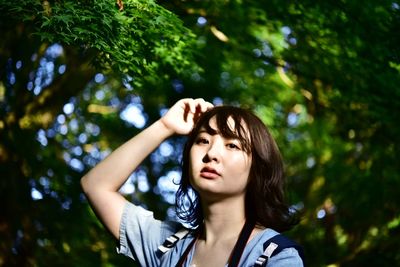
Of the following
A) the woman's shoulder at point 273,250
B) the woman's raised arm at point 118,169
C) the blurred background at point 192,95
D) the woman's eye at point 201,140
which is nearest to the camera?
the woman's shoulder at point 273,250

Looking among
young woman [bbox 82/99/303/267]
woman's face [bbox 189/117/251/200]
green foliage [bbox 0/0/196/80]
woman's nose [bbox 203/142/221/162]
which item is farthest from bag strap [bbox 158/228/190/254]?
green foliage [bbox 0/0/196/80]

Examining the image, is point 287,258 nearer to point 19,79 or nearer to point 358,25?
point 358,25

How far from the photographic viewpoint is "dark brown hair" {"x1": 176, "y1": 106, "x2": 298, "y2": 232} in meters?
2.09

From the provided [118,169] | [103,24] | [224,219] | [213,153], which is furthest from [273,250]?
[103,24]

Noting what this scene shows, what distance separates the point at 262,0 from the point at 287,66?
97 cm

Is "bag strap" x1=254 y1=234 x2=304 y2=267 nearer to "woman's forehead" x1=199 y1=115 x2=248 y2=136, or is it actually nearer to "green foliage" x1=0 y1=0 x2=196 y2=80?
"woman's forehead" x1=199 y1=115 x2=248 y2=136

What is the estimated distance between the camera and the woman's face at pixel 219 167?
2.01 meters

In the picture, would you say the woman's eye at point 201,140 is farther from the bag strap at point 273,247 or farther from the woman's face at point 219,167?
the bag strap at point 273,247

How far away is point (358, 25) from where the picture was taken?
4.81 meters

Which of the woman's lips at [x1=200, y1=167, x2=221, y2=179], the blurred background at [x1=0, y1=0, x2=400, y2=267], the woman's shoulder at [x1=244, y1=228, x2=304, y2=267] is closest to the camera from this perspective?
the woman's shoulder at [x1=244, y1=228, x2=304, y2=267]

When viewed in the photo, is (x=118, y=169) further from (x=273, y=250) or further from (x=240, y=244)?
(x=273, y=250)

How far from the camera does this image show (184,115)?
235 centimetres

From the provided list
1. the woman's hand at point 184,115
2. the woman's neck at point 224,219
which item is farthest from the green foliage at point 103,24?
the woman's neck at point 224,219

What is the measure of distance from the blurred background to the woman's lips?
1021mm
